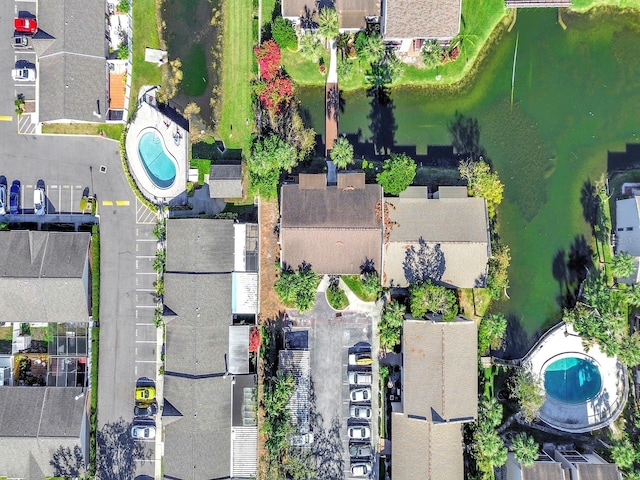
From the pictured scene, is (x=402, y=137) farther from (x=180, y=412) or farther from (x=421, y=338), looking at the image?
(x=180, y=412)

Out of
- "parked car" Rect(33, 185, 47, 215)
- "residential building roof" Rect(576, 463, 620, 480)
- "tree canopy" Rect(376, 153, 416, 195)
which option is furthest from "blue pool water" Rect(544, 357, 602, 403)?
"parked car" Rect(33, 185, 47, 215)

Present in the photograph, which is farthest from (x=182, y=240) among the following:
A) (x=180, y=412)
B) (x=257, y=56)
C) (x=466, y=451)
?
(x=466, y=451)

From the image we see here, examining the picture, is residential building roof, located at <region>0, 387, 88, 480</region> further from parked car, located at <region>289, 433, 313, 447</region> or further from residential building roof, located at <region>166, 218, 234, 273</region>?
parked car, located at <region>289, 433, 313, 447</region>

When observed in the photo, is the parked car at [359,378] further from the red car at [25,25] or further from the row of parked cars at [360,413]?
the red car at [25,25]

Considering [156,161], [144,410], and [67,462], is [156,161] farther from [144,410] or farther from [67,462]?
[67,462]

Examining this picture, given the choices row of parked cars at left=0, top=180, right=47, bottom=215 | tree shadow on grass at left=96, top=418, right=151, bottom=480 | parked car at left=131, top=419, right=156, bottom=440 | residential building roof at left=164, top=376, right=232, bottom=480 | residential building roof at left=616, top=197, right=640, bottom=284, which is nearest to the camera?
residential building roof at left=616, top=197, right=640, bottom=284
